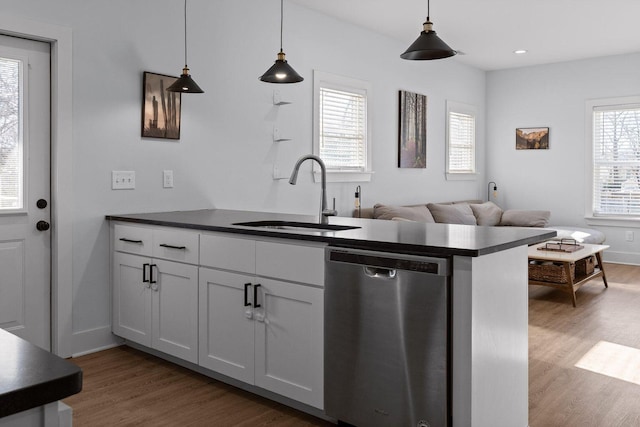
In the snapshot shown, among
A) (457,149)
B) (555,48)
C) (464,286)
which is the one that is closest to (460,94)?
(457,149)

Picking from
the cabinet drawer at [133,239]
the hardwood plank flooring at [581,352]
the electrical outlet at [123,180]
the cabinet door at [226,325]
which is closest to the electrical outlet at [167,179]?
the electrical outlet at [123,180]

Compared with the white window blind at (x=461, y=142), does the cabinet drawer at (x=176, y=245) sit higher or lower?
lower

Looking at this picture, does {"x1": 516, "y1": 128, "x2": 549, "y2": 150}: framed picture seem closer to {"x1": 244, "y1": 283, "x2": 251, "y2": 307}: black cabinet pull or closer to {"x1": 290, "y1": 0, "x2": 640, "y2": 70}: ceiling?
{"x1": 290, "y1": 0, "x2": 640, "y2": 70}: ceiling

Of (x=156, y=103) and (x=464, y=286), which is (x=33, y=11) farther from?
(x=464, y=286)

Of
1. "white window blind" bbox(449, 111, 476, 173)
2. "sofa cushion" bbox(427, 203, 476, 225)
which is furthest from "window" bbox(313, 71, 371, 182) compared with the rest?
"white window blind" bbox(449, 111, 476, 173)

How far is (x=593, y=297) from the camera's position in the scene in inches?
201

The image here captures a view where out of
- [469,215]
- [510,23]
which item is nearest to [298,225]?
[510,23]

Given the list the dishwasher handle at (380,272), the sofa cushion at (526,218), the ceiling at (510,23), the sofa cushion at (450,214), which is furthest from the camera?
the sofa cushion at (526,218)

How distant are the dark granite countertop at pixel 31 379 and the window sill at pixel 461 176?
259 inches

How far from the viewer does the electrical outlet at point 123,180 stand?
141 inches

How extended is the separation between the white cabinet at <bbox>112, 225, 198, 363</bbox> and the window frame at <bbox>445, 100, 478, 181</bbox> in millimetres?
4630

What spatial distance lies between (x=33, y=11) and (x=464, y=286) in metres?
2.87

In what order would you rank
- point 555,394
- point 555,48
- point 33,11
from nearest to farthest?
1. point 555,394
2. point 33,11
3. point 555,48

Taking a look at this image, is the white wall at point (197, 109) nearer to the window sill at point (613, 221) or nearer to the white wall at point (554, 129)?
the white wall at point (554, 129)
